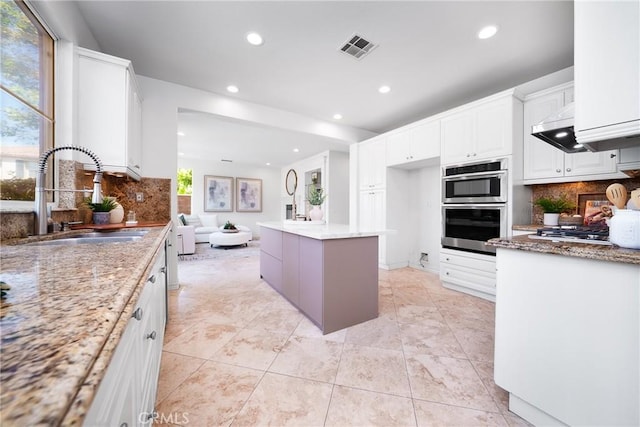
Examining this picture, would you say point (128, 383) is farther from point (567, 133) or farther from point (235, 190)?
point (235, 190)

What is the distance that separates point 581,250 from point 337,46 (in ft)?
7.70


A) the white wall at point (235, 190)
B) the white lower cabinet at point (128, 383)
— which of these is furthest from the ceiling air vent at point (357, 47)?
the white wall at point (235, 190)

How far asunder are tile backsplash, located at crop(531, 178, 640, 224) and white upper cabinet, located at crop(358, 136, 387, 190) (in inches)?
75.4

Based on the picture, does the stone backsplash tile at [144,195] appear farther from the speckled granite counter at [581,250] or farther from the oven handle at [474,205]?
the oven handle at [474,205]

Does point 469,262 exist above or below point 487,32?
below

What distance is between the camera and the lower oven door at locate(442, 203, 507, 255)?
265 centimetres

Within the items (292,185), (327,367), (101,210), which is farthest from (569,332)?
(292,185)

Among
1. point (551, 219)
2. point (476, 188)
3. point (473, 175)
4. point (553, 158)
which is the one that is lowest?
point (551, 219)

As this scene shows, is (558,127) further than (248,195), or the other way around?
(248,195)

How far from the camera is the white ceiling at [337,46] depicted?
1904mm

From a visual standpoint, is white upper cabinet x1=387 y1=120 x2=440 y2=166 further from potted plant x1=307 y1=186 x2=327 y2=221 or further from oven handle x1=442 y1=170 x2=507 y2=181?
potted plant x1=307 y1=186 x2=327 y2=221

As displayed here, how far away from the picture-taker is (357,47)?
233 cm

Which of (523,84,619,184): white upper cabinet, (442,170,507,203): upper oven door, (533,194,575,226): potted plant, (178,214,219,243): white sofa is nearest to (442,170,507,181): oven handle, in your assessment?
(442,170,507,203): upper oven door

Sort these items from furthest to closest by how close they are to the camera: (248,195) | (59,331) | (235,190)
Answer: (248,195)
(235,190)
(59,331)
